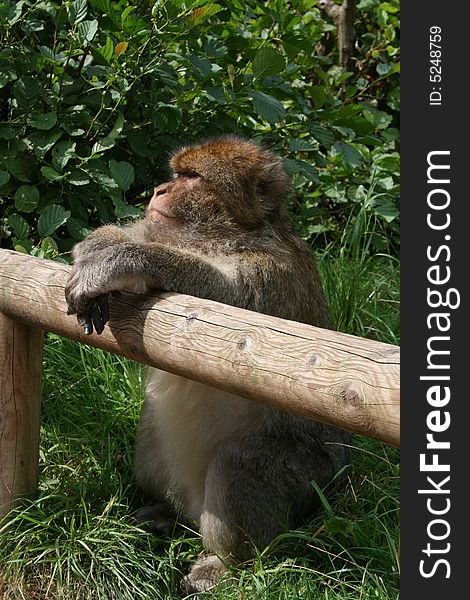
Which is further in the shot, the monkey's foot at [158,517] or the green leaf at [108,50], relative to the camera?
the green leaf at [108,50]

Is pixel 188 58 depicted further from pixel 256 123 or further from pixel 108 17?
pixel 256 123

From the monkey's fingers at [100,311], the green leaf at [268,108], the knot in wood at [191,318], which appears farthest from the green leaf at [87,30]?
the knot in wood at [191,318]

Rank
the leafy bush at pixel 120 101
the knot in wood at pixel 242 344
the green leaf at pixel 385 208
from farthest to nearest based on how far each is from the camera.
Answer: the green leaf at pixel 385 208, the leafy bush at pixel 120 101, the knot in wood at pixel 242 344

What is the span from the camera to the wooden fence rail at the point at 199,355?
90.7 inches

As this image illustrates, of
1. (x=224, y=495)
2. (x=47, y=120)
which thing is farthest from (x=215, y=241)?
(x=47, y=120)

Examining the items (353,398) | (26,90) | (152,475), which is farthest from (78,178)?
(353,398)

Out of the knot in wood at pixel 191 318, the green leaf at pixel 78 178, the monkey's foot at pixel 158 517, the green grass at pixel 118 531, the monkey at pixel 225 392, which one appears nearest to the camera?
the knot in wood at pixel 191 318

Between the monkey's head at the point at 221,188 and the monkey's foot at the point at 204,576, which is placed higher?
the monkey's head at the point at 221,188

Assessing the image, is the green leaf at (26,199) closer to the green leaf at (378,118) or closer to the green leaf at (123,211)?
the green leaf at (123,211)

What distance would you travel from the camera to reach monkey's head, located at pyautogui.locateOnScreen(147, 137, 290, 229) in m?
3.72

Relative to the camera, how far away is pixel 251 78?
4.91 meters

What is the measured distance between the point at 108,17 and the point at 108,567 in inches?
96.8

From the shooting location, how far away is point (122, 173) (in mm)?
4508

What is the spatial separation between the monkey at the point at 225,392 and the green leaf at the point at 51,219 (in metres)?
0.68
